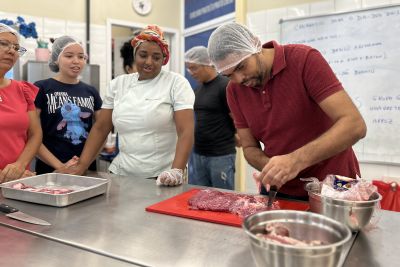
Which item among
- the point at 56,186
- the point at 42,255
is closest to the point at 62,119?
the point at 56,186

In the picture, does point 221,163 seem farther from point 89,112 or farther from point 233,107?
point 233,107

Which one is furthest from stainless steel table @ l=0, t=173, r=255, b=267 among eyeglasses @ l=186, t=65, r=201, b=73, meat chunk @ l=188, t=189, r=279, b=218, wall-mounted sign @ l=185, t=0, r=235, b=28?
wall-mounted sign @ l=185, t=0, r=235, b=28

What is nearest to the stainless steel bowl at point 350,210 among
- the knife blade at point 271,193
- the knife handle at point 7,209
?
the knife blade at point 271,193

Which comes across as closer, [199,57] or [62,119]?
[62,119]

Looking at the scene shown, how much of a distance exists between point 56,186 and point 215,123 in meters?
1.78

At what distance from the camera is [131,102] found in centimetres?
189

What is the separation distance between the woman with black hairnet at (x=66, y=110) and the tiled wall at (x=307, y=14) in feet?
5.74

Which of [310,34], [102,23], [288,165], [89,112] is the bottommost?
[288,165]

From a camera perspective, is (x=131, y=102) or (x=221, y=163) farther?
(x=221, y=163)

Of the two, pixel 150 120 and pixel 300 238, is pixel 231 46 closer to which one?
pixel 150 120

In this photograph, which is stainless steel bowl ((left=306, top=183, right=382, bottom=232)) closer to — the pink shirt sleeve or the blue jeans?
the pink shirt sleeve

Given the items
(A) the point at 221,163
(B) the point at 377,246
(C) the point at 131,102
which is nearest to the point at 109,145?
(A) the point at 221,163

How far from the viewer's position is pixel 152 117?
183 centimetres

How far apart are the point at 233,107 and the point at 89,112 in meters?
1.02
